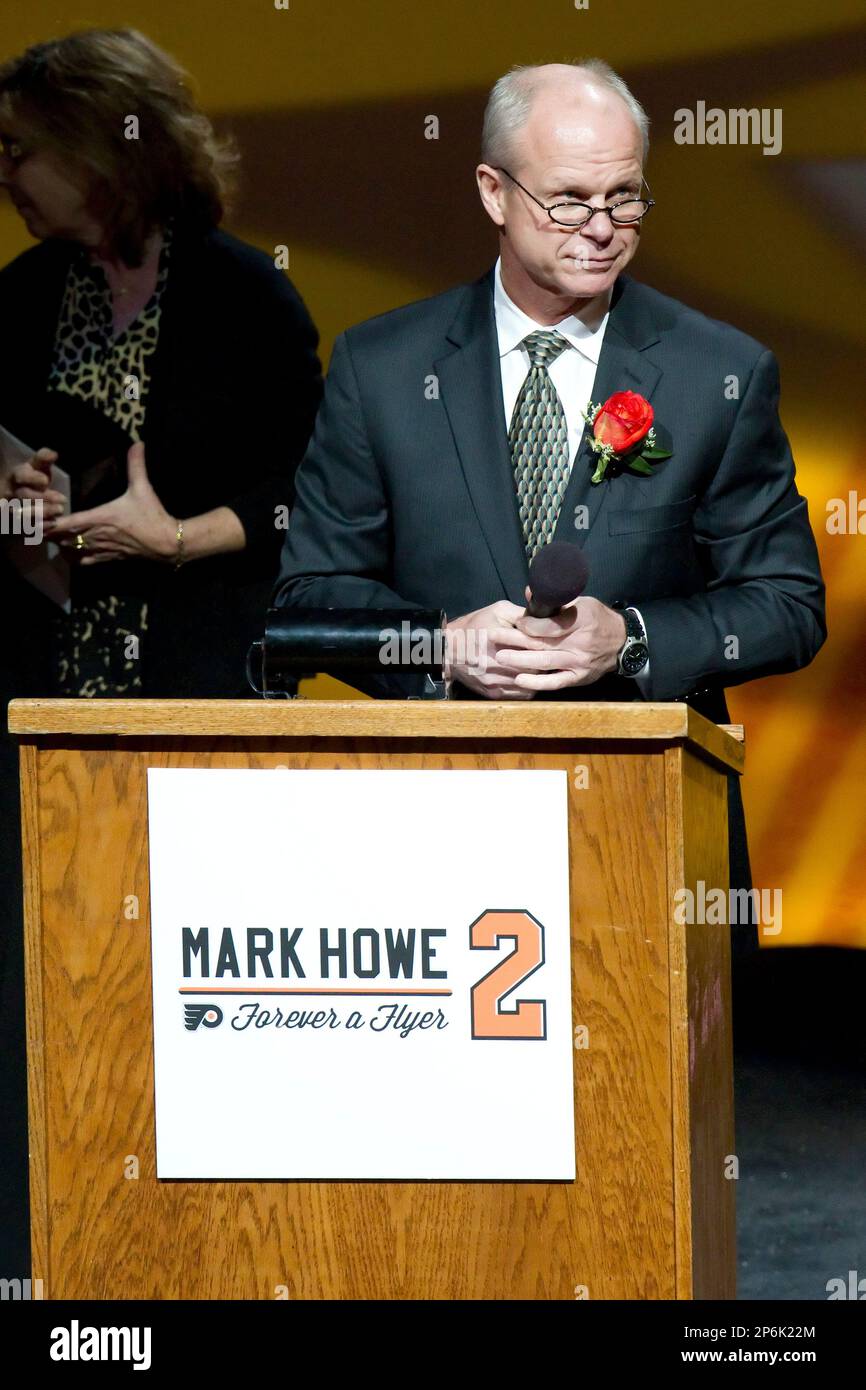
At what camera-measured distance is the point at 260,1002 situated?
5.43ft

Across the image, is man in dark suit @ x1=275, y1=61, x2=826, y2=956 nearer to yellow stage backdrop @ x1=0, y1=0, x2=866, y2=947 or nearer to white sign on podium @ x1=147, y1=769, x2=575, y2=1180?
white sign on podium @ x1=147, y1=769, x2=575, y2=1180

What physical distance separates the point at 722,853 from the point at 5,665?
1.52m

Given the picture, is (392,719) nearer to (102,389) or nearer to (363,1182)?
(363,1182)

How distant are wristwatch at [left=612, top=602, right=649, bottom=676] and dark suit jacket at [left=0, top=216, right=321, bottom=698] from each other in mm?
1093

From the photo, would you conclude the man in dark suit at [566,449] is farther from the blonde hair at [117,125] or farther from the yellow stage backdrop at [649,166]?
the yellow stage backdrop at [649,166]

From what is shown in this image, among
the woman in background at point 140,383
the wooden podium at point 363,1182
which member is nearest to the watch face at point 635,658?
the wooden podium at point 363,1182

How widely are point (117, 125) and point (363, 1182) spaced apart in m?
1.98

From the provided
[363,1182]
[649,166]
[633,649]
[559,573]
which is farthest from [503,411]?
[649,166]

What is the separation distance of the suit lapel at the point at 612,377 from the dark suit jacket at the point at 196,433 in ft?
2.88

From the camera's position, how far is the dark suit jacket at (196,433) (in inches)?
122
